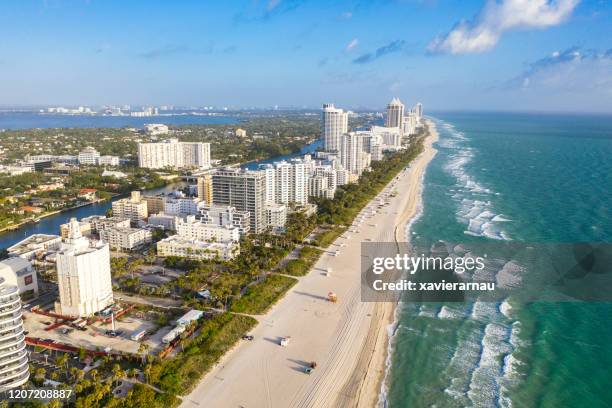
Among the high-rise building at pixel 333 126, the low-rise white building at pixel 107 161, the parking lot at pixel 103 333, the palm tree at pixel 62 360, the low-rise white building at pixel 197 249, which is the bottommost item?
the parking lot at pixel 103 333

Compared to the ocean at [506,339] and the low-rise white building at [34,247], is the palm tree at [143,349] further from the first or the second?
the low-rise white building at [34,247]

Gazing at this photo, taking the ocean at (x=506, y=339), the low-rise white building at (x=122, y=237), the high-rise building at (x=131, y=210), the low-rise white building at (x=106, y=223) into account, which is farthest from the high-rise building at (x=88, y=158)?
the ocean at (x=506, y=339)

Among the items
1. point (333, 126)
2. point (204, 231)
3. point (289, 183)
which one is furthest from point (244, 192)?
point (333, 126)

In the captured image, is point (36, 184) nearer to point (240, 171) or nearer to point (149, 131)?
point (240, 171)

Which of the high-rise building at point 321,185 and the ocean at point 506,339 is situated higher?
the high-rise building at point 321,185

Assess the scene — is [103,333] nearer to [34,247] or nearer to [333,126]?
[34,247]

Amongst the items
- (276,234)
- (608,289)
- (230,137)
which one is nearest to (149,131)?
(230,137)

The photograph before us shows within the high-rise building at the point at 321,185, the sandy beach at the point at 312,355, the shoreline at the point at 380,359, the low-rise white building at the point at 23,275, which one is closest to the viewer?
the sandy beach at the point at 312,355
